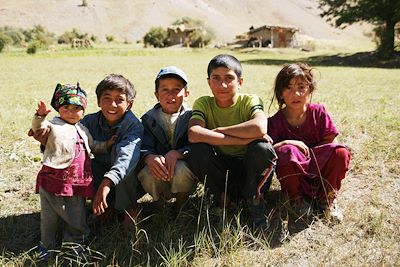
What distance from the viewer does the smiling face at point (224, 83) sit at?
278cm

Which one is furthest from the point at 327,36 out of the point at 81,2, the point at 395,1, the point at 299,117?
the point at 299,117

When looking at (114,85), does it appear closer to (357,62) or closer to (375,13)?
(357,62)

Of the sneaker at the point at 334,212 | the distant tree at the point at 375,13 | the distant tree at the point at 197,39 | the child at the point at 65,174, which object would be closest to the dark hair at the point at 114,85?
the child at the point at 65,174

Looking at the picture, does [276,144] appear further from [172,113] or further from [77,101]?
[77,101]

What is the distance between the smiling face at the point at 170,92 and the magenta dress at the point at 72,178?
0.68m

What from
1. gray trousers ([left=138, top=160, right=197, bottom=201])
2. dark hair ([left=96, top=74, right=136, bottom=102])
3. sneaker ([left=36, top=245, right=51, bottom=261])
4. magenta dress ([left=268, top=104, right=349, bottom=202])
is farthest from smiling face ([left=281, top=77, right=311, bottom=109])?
sneaker ([left=36, top=245, right=51, bottom=261])

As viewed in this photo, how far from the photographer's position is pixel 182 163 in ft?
9.02

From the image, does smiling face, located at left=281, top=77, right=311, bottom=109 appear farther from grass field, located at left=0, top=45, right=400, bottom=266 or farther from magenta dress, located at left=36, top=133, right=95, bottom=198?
magenta dress, located at left=36, top=133, right=95, bottom=198

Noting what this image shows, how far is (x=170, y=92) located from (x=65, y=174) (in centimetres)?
96

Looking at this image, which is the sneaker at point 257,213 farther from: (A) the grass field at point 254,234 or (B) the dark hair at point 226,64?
(B) the dark hair at point 226,64

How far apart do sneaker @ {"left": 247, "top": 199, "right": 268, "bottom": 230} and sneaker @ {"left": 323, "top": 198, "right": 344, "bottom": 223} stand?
0.46 m

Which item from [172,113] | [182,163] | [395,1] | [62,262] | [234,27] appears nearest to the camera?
[62,262]

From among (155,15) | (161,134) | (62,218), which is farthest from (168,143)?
(155,15)

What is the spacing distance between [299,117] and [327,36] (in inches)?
3081
